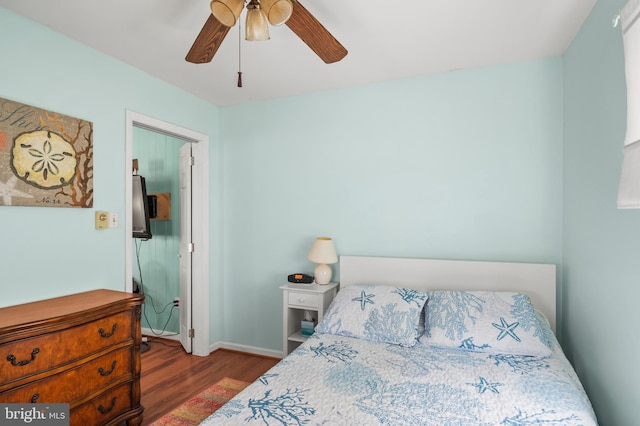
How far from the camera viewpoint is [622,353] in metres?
1.61

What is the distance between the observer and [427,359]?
1.94m

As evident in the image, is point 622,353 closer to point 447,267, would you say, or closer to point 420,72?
point 447,267

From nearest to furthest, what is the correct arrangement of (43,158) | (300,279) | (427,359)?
(427,359) < (43,158) < (300,279)

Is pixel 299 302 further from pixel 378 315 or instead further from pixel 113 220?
pixel 113 220

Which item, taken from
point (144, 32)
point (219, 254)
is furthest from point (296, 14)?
point (219, 254)

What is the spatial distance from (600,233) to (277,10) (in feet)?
6.45

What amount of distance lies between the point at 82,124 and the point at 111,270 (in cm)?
102

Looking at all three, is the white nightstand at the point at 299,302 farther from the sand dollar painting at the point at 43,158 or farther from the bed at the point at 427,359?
the sand dollar painting at the point at 43,158

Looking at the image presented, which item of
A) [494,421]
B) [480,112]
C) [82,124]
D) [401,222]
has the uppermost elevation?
[480,112]

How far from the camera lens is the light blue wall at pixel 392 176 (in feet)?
8.42

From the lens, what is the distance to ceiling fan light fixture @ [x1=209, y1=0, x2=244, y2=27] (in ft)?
4.69

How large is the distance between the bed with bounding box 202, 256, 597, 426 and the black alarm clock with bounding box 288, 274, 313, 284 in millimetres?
301

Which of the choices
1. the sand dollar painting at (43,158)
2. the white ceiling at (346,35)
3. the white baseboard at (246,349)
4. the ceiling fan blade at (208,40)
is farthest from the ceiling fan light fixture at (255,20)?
the white baseboard at (246,349)

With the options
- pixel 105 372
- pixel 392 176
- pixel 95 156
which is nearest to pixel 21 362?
pixel 105 372
